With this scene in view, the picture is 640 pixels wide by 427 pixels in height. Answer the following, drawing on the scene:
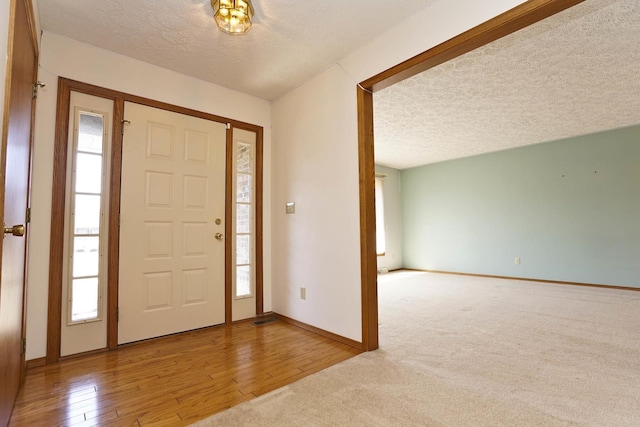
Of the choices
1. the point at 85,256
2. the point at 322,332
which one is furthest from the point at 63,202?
the point at 322,332

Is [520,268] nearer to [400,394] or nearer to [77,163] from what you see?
[400,394]

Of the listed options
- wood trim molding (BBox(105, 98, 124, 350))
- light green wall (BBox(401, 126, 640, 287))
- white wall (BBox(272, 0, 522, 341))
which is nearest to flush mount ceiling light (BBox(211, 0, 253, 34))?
white wall (BBox(272, 0, 522, 341))

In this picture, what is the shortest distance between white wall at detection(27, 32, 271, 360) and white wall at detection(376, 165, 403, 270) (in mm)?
5045

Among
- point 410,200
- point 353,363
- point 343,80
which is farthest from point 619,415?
point 410,200

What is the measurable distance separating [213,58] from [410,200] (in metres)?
5.90

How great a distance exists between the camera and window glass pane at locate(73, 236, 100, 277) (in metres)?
2.42

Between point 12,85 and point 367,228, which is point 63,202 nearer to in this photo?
point 12,85

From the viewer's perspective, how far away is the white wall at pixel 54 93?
223 cm

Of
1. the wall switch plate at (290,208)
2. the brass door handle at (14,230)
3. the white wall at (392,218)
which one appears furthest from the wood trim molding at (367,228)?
the white wall at (392,218)

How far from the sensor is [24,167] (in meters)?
1.81

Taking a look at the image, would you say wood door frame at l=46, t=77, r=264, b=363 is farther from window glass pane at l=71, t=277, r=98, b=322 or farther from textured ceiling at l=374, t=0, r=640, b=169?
textured ceiling at l=374, t=0, r=640, b=169

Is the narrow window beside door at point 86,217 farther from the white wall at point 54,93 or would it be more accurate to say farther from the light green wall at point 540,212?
the light green wall at point 540,212

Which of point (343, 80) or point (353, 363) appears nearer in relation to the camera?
point (353, 363)

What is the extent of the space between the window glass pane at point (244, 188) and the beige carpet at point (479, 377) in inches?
79.3
